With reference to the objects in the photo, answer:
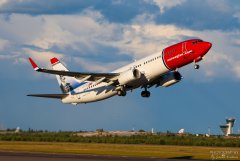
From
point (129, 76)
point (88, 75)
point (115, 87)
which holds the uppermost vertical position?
point (88, 75)

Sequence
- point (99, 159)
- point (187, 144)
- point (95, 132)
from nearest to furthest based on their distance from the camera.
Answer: point (99, 159), point (187, 144), point (95, 132)

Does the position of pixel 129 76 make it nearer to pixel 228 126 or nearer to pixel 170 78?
pixel 170 78

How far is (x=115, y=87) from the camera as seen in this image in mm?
78625

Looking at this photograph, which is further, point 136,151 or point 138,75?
point 138,75

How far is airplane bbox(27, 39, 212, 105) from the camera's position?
69812 millimetres

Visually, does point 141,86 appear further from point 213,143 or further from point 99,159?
point 99,159

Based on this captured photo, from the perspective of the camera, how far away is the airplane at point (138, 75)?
229 ft

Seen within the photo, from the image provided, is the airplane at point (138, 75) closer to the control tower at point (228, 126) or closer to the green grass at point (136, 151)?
the green grass at point (136, 151)

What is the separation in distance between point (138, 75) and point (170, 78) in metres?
5.65

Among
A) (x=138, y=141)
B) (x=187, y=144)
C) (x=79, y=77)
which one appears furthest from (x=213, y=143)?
(x=79, y=77)

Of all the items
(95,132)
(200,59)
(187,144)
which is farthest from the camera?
(95,132)

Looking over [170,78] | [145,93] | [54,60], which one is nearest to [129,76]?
[170,78]

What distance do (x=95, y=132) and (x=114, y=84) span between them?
55630 mm

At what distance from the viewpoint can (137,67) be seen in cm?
7325
